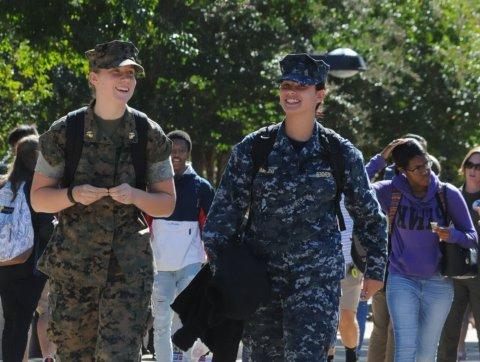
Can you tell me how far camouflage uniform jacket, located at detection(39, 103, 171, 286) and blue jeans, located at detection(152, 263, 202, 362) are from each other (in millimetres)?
3815

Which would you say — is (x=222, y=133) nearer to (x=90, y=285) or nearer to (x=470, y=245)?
(x=470, y=245)

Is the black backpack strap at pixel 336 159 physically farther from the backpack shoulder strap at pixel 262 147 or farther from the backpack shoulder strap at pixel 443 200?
the backpack shoulder strap at pixel 443 200

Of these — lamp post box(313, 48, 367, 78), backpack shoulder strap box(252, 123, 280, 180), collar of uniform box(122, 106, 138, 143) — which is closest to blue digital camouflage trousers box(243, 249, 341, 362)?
backpack shoulder strap box(252, 123, 280, 180)

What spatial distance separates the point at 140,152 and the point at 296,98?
Answer: 0.91 m

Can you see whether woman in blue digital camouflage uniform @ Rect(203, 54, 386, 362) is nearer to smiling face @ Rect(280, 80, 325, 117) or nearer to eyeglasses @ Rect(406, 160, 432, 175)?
smiling face @ Rect(280, 80, 325, 117)

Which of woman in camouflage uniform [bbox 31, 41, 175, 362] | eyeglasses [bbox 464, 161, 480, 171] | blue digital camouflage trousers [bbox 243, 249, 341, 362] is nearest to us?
blue digital camouflage trousers [bbox 243, 249, 341, 362]

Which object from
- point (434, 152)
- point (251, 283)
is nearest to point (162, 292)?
point (251, 283)

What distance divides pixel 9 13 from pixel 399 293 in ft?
21.2

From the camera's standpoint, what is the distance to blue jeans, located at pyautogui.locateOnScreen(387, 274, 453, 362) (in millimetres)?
8984

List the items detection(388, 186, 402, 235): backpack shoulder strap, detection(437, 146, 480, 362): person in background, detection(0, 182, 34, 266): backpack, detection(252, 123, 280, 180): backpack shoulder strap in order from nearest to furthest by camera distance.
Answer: detection(252, 123, 280, 180): backpack shoulder strap
detection(388, 186, 402, 235): backpack shoulder strap
detection(0, 182, 34, 266): backpack
detection(437, 146, 480, 362): person in background

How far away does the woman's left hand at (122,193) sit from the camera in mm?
6527

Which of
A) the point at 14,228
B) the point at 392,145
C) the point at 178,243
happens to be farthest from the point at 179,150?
the point at 392,145

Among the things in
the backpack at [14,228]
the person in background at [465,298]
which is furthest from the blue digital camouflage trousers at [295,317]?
the person in background at [465,298]

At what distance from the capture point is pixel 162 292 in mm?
10656
